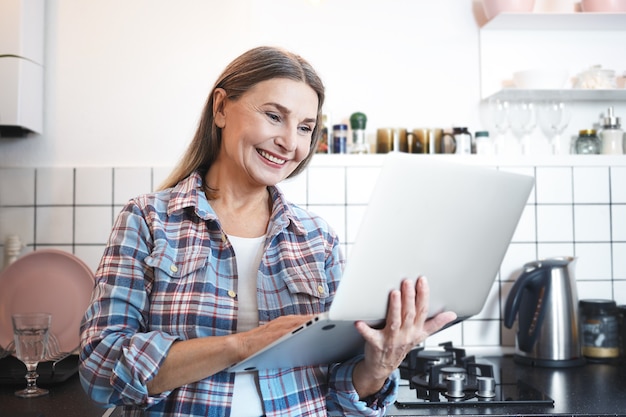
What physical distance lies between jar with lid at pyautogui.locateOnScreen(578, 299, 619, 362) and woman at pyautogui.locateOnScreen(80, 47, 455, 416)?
3.62 feet

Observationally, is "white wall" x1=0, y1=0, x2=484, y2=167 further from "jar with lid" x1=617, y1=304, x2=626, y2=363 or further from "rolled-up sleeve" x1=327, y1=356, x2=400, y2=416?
"jar with lid" x1=617, y1=304, x2=626, y2=363

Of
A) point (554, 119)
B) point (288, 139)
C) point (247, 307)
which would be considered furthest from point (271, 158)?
point (554, 119)

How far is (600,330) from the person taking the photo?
205cm

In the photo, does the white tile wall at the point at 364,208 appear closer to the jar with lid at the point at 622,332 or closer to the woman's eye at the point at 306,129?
the jar with lid at the point at 622,332

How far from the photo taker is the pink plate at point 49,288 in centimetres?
196

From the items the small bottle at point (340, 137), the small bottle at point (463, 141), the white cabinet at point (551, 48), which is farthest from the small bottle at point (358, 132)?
the white cabinet at point (551, 48)

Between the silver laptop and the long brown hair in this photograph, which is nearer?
the silver laptop

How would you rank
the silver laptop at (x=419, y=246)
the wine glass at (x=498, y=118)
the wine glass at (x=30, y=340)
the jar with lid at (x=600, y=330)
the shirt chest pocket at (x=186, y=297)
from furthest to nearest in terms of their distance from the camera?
the wine glass at (x=498, y=118)
the jar with lid at (x=600, y=330)
the wine glass at (x=30, y=340)
the shirt chest pocket at (x=186, y=297)
the silver laptop at (x=419, y=246)

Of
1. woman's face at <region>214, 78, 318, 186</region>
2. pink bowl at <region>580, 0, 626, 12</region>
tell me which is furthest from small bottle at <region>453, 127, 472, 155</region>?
woman's face at <region>214, 78, 318, 186</region>

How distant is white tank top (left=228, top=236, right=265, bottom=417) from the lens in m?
1.10

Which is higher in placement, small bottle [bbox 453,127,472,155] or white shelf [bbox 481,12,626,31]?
white shelf [bbox 481,12,626,31]

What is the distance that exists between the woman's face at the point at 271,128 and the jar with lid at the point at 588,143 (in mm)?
1305

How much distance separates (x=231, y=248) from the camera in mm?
1188

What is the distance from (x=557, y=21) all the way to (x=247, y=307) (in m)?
1.53
